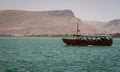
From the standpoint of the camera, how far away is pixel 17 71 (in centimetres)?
3366

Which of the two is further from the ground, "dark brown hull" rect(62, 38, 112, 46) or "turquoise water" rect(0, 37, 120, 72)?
"turquoise water" rect(0, 37, 120, 72)

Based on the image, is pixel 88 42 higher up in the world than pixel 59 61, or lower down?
lower down

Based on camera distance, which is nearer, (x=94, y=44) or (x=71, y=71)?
(x=71, y=71)

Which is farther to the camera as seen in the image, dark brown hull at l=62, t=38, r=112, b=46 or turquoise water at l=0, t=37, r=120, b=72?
dark brown hull at l=62, t=38, r=112, b=46

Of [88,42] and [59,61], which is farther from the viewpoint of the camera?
[88,42]

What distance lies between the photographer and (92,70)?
35.2 m

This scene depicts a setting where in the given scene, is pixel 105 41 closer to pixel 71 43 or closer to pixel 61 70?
pixel 71 43

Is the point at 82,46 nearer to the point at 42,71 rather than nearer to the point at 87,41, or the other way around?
the point at 87,41

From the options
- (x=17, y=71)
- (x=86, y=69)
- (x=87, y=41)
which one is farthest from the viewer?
(x=87, y=41)

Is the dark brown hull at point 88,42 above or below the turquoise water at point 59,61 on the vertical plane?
below

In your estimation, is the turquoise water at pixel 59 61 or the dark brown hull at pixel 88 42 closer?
the turquoise water at pixel 59 61

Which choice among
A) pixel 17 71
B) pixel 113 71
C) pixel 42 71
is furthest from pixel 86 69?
pixel 17 71

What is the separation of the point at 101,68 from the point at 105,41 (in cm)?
4926

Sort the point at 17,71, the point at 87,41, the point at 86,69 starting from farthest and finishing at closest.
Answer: the point at 87,41 < the point at 86,69 < the point at 17,71
